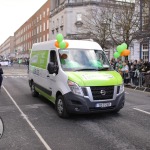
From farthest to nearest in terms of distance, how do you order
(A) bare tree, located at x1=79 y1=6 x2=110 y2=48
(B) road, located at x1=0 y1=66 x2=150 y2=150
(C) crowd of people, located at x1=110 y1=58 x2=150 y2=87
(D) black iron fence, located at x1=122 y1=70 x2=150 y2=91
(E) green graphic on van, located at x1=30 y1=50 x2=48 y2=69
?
(A) bare tree, located at x1=79 y1=6 x2=110 y2=48
(C) crowd of people, located at x1=110 y1=58 x2=150 y2=87
(D) black iron fence, located at x1=122 y1=70 x2=150 y2=91
(E) green graphic on van, located at x1=30 y1=50 x2=48 y2=69
(B) road, located at x1=0 y1=66 x2=150 y2=150

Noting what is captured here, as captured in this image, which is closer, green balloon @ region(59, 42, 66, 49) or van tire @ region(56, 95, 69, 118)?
van tire @ region(56, 95, 69, 118)

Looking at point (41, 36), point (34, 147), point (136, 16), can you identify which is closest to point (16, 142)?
point (34, 147)

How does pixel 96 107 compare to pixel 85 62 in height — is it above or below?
below

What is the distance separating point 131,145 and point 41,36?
64312mm

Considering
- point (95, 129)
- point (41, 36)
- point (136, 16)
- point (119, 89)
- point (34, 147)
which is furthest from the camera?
point (41, 36)

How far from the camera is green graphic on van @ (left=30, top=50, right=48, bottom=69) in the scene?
361 inches

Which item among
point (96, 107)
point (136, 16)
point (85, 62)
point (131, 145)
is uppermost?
point (136, 16)

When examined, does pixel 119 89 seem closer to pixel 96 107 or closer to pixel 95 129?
pixel 96 107

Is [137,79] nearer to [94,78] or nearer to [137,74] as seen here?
[137,74]

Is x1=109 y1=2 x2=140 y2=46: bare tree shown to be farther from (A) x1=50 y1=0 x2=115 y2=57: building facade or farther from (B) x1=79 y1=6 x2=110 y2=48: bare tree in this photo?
(A) x1=50 y1=0 x2=115 y2=57: building facade

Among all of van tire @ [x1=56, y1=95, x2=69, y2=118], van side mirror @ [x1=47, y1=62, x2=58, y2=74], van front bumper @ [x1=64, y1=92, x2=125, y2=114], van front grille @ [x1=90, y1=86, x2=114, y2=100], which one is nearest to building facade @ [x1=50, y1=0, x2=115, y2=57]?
van side mirror @ [x1=47, y1=62, x2=58, y2=74]

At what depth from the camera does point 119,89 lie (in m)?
7.32

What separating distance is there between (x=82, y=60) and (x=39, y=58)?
2809 millimetres

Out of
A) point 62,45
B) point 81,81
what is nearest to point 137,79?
point 62,45
